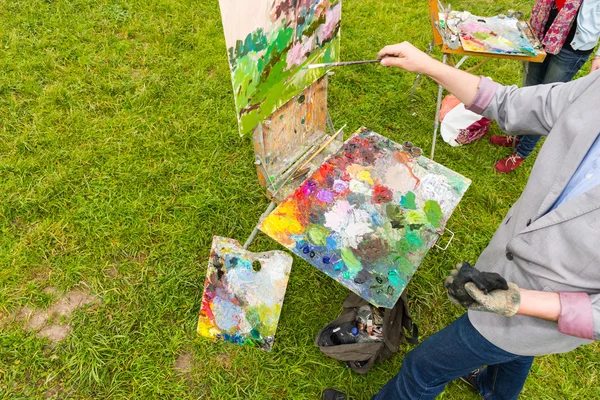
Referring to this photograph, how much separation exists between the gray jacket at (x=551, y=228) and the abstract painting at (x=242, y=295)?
1012 mm

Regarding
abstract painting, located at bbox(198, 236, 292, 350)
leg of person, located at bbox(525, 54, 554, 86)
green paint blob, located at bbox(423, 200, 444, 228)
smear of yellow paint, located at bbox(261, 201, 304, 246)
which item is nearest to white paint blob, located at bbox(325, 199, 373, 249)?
smear of yellow paint, located at bbox(261, 201, 304, 246)

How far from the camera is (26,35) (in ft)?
11.3

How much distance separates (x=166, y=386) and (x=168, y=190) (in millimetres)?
1259

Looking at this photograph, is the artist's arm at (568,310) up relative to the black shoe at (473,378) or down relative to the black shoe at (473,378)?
up

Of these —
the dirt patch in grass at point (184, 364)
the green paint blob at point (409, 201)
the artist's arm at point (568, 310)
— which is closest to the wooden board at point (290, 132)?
the green paint blob at point (409, 201)

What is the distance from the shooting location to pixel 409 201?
1.87 m

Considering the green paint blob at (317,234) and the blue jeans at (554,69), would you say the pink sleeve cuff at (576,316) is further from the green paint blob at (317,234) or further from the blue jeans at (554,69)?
the blue jeans at (554,69)

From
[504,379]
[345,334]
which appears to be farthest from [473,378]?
[345,334]

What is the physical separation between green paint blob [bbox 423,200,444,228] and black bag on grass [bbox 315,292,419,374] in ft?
1.40

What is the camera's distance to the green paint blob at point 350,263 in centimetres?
164

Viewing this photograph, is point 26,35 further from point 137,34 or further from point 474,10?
point 474,10

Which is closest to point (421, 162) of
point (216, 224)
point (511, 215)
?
point (511, 215)

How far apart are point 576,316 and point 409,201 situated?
87 cm

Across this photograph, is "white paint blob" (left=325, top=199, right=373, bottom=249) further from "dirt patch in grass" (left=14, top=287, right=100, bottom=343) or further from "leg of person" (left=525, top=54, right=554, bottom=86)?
"leg of person" (left=525, top=54, right=554, bottom=86)
